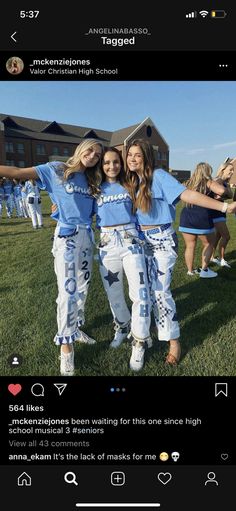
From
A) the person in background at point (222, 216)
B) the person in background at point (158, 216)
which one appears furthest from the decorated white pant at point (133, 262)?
the person in background at point (222, 216)

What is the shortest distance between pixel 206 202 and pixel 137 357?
154 centimetres

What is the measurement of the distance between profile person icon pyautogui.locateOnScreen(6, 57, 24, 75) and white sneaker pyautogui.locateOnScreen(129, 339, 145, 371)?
93.5 inches

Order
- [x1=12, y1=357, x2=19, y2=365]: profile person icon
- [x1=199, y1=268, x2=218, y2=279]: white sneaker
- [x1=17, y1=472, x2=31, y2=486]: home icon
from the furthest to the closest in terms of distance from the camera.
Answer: [x1=199, y1=268, x2=218, y2=279]: white sneaker, [x1=12, y1=357, x2=19, y2=365]: profile person icon, [x1=17, y1=472, x2=31, y2=486]: home icon

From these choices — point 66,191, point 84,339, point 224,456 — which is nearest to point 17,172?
point 66,191

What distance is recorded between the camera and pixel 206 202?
2.31 meters

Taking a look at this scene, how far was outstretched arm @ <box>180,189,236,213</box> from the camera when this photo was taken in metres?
2.23

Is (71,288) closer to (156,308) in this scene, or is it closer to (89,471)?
(156,308)

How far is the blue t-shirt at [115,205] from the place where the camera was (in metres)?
2.68

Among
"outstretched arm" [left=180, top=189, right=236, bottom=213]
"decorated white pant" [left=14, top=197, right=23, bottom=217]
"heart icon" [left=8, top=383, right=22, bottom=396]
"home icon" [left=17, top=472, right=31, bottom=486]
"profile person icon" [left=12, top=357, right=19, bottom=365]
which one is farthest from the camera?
"decorated white pant" [left=14, top=197, right=23, bottom=217]

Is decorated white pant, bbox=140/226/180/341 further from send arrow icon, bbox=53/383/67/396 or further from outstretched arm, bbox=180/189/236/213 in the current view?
send arrow icon, bbox=53/383/67/396
